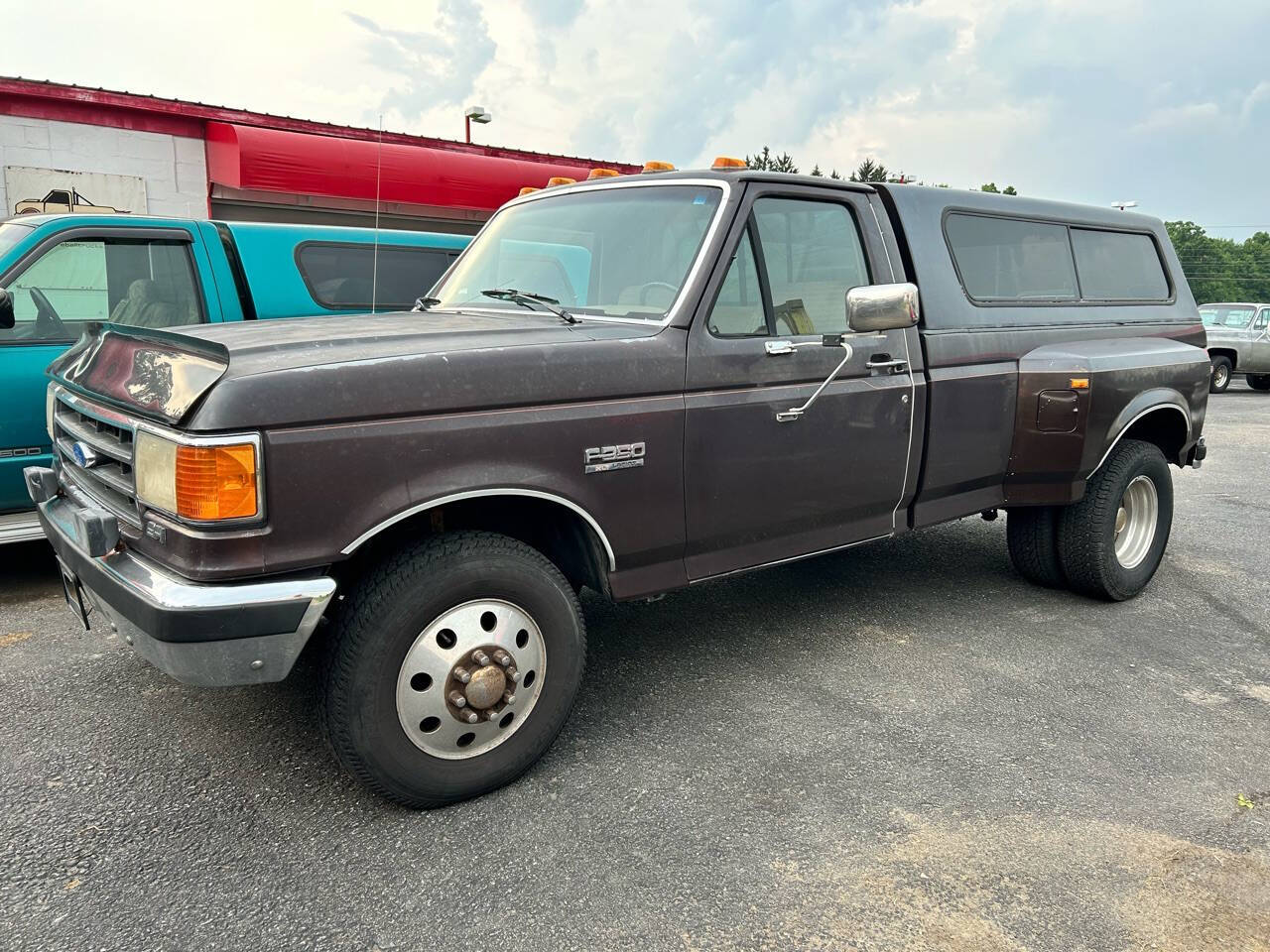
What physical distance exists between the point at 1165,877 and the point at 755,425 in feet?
5.94

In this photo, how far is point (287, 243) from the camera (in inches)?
217

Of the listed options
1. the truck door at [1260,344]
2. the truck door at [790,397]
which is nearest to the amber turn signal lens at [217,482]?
the truck door at [790,397]

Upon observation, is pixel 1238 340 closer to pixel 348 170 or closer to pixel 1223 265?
pixel 348 170

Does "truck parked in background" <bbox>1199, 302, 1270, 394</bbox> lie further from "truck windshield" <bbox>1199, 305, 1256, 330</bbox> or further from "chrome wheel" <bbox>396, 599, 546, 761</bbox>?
"chrome wheel" <bbox>396, 599, 546, 761</bbox>

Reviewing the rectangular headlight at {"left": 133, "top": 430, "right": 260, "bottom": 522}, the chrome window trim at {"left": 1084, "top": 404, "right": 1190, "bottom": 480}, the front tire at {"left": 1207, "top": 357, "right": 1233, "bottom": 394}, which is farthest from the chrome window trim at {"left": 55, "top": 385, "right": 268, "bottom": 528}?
the front tire at {"left": 1207, "top": 357, "right": 1233, "bottom": 394}

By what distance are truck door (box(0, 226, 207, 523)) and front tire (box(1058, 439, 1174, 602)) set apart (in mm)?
4762

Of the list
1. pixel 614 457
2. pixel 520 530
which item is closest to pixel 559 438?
pixel 614 457

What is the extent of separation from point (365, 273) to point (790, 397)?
3445 mm

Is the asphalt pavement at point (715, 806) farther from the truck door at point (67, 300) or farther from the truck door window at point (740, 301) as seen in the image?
the truck door window at point (740, 301)

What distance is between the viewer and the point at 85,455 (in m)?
2.96

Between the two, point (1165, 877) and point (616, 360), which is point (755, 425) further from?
point (1165, 877)

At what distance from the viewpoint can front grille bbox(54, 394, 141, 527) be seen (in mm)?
2684

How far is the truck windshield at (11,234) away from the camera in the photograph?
4766 millimetres

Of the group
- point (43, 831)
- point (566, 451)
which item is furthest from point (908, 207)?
point (43, 831)
